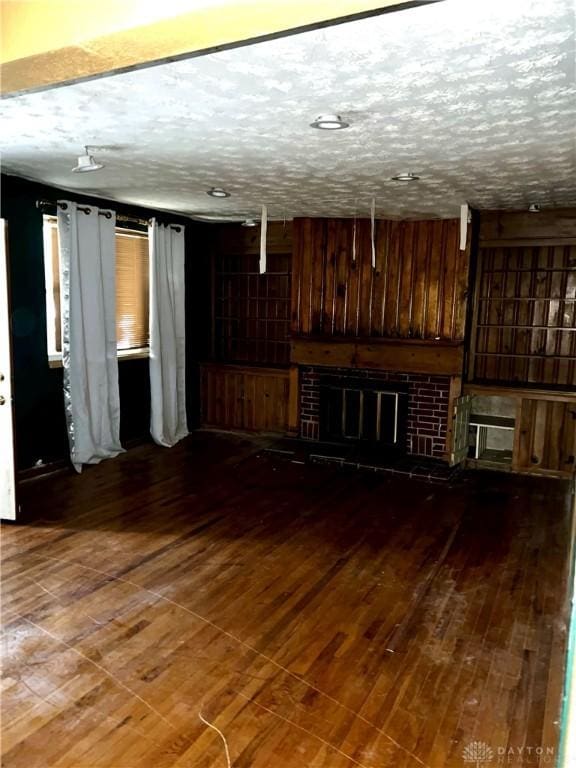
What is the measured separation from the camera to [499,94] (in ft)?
7.75

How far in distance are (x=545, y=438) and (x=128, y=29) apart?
503 centimetres

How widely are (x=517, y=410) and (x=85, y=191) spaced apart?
14.7ft

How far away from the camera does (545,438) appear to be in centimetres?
556

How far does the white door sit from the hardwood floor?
0.78 ft

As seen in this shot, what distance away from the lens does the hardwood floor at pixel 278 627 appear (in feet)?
7.17

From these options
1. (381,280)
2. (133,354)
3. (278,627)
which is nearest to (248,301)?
(133,354)

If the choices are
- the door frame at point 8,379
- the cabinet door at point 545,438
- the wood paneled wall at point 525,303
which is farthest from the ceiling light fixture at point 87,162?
the cabinet door at point 545,438

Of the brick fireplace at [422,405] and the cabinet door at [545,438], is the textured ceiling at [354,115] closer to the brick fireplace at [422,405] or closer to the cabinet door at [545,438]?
the brick fireplace at [422,405]

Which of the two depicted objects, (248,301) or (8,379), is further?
(248,301)

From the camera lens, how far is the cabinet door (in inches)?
216

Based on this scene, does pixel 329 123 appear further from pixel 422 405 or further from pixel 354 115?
pixel 422 405

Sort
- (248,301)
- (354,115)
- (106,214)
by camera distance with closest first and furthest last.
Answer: (354,115) < (106,214) < (248,301)

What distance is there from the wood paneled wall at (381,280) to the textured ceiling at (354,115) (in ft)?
3.10

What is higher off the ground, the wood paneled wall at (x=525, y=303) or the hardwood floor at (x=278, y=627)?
the wood paneled wall at (x=525, y=303)
